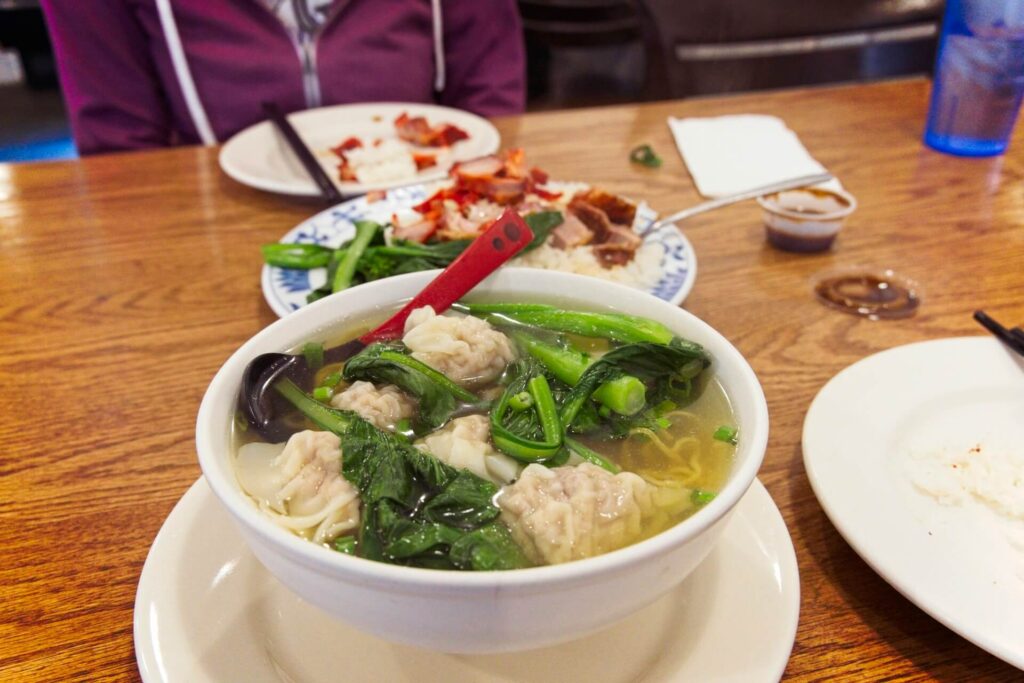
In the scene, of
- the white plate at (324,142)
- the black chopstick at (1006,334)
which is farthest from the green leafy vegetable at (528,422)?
the white plate at (324,142)

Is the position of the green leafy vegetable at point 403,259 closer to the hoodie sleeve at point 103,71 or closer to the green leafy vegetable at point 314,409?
the green leafy vegetable at point 314,409

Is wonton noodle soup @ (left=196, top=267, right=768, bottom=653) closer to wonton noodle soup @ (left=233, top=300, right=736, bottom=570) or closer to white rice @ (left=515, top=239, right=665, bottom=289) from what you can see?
wonton noodle soup @ (left=233, top=300, right=736, bottom=570)

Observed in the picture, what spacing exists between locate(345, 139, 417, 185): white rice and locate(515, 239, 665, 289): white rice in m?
0.68

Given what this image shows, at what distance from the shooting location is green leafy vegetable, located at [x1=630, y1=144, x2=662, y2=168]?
2543 mm

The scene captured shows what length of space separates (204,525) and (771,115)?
257 centimetres

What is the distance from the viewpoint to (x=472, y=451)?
3.20 feet

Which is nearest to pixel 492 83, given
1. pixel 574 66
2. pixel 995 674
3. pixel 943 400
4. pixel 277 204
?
pixel 277 204

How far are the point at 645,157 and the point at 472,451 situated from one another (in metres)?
1.81

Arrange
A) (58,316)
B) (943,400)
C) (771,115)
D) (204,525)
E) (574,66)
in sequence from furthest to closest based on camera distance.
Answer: (574,66) → (771,115) → (58,316) → (943,400) → (204,525)

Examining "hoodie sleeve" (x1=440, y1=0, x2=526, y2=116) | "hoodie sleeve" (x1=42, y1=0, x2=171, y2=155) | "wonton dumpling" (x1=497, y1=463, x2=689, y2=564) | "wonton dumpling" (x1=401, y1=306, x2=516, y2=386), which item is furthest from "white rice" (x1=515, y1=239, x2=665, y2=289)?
"hoodie sleeve" (x1=42, y1=0, x2=171, y2=155)

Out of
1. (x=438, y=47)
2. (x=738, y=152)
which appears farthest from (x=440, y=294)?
(x=438, y=47)

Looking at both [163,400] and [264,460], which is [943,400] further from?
[163,400]

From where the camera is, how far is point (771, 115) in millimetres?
2945

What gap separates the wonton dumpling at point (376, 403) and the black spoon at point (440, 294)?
0.08 meters
